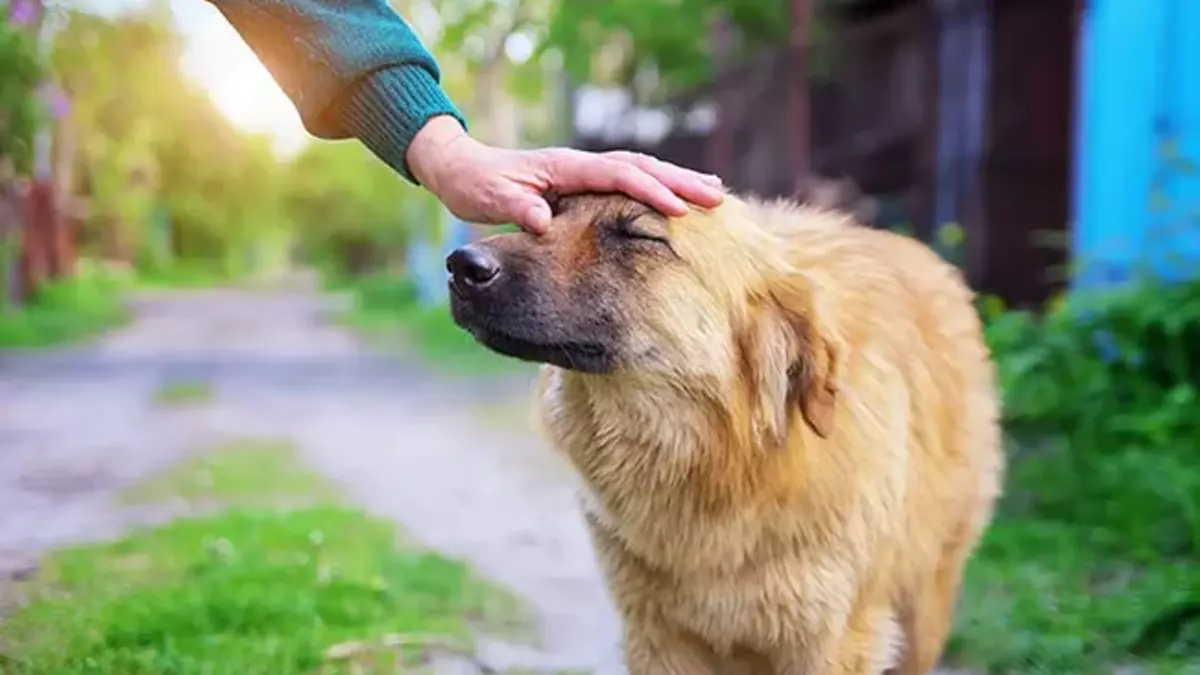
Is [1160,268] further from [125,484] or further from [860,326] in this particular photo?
[125,484]

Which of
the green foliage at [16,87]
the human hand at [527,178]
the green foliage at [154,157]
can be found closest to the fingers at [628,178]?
the human hand at [527,178]

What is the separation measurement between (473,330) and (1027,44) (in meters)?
7.49

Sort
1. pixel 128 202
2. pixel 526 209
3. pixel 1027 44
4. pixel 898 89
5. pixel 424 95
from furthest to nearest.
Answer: pixel 128 202 → pixel 898 89 → pixel 1027 44 → pixel 424 95 → pixel 526 209

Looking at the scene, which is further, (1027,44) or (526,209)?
(1027,44)

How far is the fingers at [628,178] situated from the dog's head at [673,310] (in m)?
0.03

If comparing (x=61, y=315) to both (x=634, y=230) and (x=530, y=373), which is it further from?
(x=634, y=230)

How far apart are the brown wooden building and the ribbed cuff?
5608 millimetres

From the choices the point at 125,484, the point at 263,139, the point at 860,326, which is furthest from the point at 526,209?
the point at 263,139

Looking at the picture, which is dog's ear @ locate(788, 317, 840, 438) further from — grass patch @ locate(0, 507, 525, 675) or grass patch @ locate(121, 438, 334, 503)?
grass patch @ locate(121, 438, 334, 503)

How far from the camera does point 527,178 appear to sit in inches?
99.6

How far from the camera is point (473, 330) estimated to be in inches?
97.2

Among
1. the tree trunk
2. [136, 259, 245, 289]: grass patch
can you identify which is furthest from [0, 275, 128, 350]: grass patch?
the tree trunk

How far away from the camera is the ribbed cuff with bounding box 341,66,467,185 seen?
2.62 meters

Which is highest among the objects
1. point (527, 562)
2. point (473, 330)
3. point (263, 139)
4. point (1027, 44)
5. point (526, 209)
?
point (263, 139)
